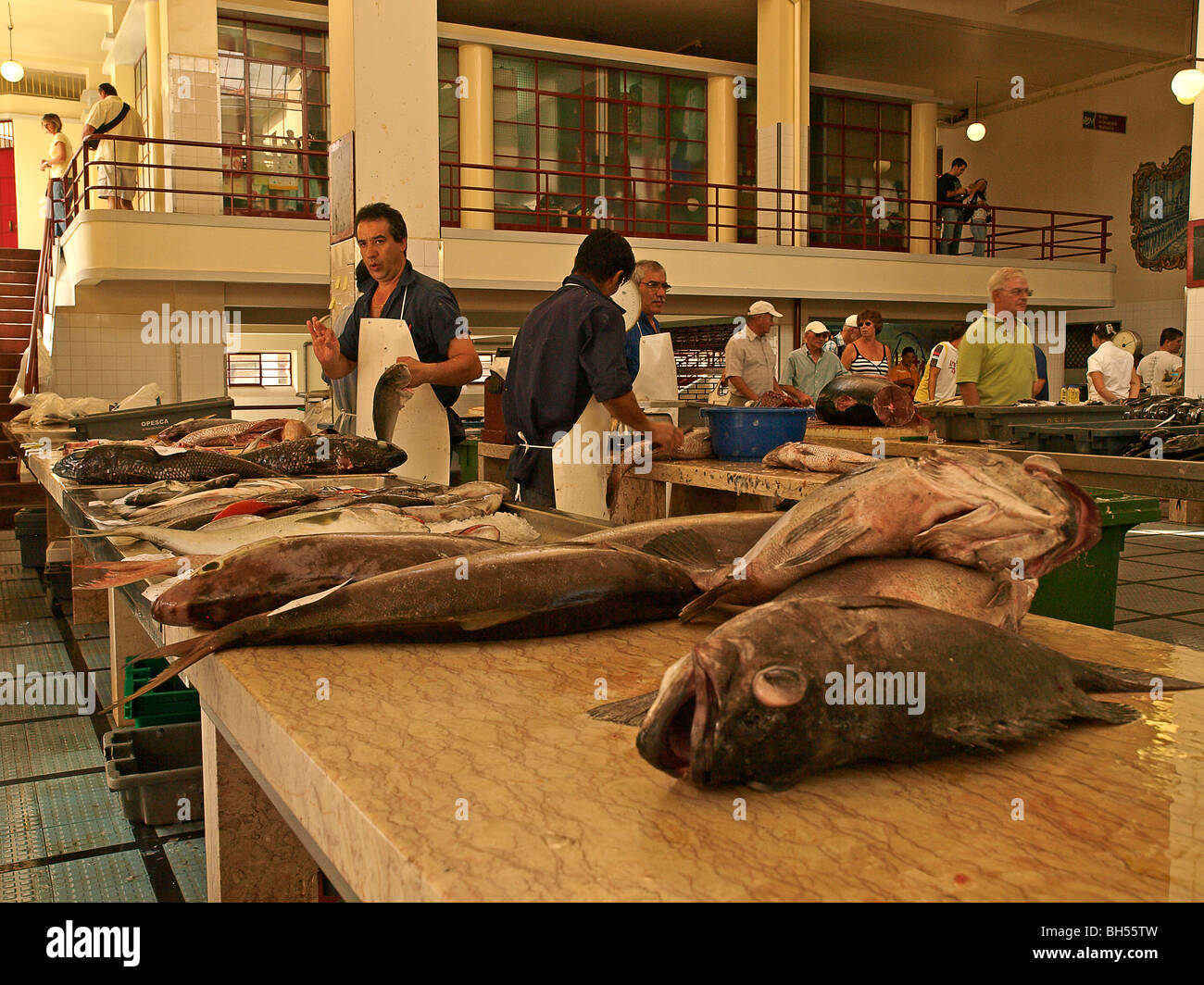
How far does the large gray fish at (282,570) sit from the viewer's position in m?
1.89

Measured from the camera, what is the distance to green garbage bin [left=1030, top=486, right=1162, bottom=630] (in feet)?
11.3

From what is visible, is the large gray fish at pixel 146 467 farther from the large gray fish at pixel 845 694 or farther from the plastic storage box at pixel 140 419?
the large gray fish at pixel 845 694

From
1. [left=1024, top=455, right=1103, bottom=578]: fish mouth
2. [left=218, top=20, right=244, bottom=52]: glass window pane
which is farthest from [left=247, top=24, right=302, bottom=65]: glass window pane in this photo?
[left=1024, top=455, right=1103, bottom=578]: fish mouth

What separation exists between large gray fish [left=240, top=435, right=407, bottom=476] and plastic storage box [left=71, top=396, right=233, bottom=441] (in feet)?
6.77

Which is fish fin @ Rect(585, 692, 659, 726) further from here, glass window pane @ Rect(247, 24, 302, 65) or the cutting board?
glass window pane @ Rect(247, 24, 302, 65)

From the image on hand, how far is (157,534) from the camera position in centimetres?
252

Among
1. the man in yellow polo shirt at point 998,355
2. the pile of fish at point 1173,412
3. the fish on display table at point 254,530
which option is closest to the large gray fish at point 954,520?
the fish on display table at point 254,530

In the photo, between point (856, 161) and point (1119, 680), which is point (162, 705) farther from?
point (856, 161)

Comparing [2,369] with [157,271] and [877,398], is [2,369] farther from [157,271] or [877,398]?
[877,398]

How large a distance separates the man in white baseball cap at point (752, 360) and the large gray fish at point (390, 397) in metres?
4.34

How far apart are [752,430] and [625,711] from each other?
3.60m

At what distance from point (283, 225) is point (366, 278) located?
9.28m

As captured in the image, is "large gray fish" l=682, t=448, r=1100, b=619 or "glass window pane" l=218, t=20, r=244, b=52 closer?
"large gray fish" l=682, t=448, r=1100, b=619

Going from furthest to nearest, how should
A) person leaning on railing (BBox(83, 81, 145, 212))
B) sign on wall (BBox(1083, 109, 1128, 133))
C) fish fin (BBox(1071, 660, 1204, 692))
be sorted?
1. sign on wall (BBox(1083, 109, 1128, 133))
2. person leaning on railing (BBox(83, 81, 145, 212))
3. fish fin (BBox(1071, 660, 1204, 692))
